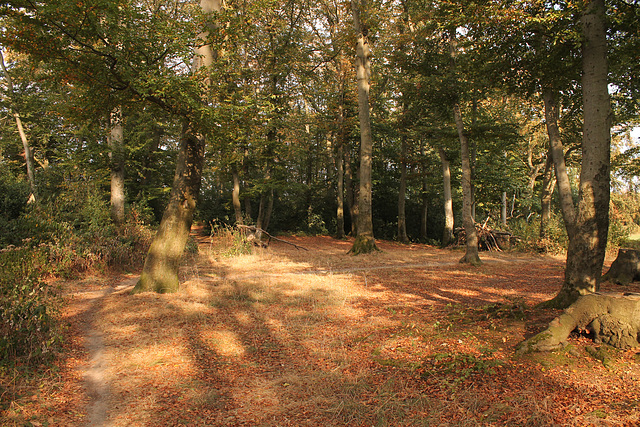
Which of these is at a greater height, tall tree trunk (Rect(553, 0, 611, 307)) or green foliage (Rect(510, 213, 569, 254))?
tall tree trunk (Rect(553, 0, 611, 307))

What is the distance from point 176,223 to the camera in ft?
25.1

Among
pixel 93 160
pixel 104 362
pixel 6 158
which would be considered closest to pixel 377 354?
pixel 104 362

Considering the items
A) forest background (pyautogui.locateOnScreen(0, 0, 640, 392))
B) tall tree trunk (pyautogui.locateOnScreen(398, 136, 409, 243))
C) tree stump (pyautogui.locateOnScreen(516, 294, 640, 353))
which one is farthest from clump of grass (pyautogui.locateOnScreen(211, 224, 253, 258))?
tall tree trunk (pyautogui.locateOnScreen(398, 136, 409, 243))

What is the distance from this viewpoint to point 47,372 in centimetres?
394

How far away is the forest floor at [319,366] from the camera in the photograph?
2998 millimetres

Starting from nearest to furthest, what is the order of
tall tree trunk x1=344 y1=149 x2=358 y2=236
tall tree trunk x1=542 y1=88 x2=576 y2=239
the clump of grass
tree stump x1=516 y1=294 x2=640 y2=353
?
tree stump x1=516 y1=294 x2=640 y2=353 < tall tree trunk x1=542 y1=88 x2=576 y2=239 < the clump of grass < tall tree trunk x1=344 y1=149 x2=358 y2=236

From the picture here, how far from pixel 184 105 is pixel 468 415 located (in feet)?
21.2

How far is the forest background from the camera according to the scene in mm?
5809

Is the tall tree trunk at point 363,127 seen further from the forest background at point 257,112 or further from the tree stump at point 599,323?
the tree stump at point 599,323

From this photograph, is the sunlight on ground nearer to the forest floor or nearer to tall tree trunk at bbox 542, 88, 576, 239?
the forest floor

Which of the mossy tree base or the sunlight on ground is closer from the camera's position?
the sunlight on ground

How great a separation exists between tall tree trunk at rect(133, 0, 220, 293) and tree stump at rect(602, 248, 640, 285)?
9.50 meters

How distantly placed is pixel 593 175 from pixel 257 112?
6507 mm

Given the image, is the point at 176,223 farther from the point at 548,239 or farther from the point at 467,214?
the point at 548,239
